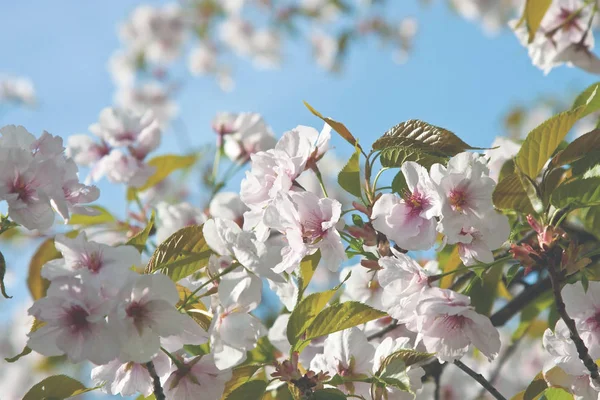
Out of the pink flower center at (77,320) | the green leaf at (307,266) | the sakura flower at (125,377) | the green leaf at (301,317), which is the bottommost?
the sakura flower at (125,377)

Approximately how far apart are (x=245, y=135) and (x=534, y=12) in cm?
80

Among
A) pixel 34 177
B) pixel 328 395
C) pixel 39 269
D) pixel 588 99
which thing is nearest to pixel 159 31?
pixel 39 269

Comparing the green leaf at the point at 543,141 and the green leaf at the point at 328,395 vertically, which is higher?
the green leaf at the point at 543,141

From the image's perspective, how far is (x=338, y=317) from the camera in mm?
944

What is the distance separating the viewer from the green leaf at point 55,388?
3.18 feet

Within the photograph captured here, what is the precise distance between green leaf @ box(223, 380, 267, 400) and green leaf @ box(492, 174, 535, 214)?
444 mm

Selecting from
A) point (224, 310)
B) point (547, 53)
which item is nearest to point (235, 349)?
point (224, 310)

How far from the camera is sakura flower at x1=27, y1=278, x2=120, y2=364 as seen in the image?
0.75 meters

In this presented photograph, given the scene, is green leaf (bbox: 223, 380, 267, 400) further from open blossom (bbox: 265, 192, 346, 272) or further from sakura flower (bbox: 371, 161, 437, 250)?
sakura flower (bbox: 371, 161, 437, 250)

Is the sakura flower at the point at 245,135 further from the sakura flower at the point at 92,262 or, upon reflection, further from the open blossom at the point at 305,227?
the sakura flower at the point at 92,262

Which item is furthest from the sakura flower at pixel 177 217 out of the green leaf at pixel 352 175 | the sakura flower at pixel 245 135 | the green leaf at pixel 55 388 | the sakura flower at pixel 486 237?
the sakura flower at pixel 486 237

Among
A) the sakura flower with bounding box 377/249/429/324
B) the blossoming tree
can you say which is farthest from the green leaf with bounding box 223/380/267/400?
the sakura flower with bounding box 377/249/429/324

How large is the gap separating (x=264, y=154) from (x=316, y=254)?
180mm

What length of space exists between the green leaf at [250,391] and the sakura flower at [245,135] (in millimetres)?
877
